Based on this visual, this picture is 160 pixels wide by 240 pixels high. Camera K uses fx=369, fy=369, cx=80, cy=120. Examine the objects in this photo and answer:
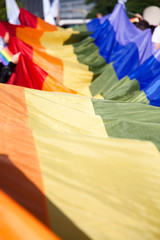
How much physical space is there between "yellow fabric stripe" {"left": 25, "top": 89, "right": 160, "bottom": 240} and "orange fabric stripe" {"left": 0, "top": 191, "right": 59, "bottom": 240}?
24 centimetres

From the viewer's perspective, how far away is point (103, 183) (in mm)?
1661

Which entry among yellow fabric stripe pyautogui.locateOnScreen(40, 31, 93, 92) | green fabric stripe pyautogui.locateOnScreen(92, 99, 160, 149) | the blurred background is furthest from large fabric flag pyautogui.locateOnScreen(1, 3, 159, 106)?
the blurred background

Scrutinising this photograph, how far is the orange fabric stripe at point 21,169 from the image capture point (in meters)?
1.39

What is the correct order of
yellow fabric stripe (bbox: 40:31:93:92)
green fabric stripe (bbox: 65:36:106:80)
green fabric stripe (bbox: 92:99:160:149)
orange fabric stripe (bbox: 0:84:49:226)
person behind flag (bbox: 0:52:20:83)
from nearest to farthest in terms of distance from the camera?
orange fabric stripe (bbox: 0:84:49:226) < green fabric stripe (bbox: 92:99:160:149) < person behind flag (bbox: 0:52:20:83) < yellow fabric stripe (bbox: 40:31:93:92) < green fabric stripe (bbox: 65:36:106:80)

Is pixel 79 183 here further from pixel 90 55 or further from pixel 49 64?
pixel 90 55

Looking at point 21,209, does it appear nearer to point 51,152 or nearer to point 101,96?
point 51,152

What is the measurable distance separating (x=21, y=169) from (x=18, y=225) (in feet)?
1.57

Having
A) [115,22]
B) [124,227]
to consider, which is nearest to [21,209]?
[124,227]

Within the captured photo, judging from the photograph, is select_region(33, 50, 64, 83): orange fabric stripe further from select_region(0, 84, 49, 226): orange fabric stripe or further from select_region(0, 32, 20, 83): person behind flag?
select_region(0, 84, 49, 226): orange fabric stripe

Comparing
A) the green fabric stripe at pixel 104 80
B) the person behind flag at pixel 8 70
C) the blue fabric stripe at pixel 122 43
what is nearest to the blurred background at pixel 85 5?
the blue fabric stripe at pixel 122 43

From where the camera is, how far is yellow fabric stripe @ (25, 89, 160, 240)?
149 centimetres

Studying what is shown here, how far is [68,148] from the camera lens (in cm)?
183

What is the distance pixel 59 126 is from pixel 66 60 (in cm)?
311

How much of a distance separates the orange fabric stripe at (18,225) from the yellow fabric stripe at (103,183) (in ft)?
0.80
